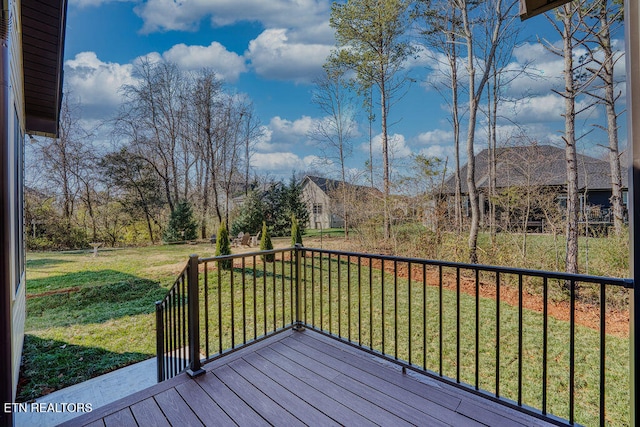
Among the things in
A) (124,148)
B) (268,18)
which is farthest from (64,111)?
(268,18)

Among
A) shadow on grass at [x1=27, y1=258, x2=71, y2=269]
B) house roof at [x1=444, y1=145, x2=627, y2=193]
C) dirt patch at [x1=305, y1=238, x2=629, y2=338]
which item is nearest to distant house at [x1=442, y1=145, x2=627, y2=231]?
house roof at [x1=444, y1=145, x2=627, y2=193]

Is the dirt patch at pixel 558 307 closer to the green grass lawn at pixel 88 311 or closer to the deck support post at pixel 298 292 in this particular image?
the deck support post at pixel 298 292

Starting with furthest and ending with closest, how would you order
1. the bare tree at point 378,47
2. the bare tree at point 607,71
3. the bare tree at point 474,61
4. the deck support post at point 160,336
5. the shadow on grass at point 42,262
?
the bare tree at point 378,47, the shadow on grass at point 42,262, the bare tree at point 474,61, the bare tree at point 607,71, the deck support post at point 160,336

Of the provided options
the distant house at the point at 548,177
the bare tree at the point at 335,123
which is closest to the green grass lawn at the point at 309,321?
the distant house at the point at 548,177

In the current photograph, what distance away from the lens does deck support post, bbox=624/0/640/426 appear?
1.31 meters

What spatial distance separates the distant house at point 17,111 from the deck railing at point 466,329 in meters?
1.15

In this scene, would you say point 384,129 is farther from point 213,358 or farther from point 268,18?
point 213,358

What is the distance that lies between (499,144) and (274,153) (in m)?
9.67

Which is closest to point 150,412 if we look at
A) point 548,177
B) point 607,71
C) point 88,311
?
point 88,311

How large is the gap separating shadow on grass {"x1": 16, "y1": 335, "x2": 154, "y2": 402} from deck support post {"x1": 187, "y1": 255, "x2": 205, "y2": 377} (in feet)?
9.17

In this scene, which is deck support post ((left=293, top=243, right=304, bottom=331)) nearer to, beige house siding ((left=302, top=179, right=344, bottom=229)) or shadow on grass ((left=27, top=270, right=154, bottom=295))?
shadow on grass ((left=27, top=270, right=154, bottom=295))

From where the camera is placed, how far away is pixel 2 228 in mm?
1173

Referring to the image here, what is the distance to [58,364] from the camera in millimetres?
4320

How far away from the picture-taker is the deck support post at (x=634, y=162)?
4.31 ft
